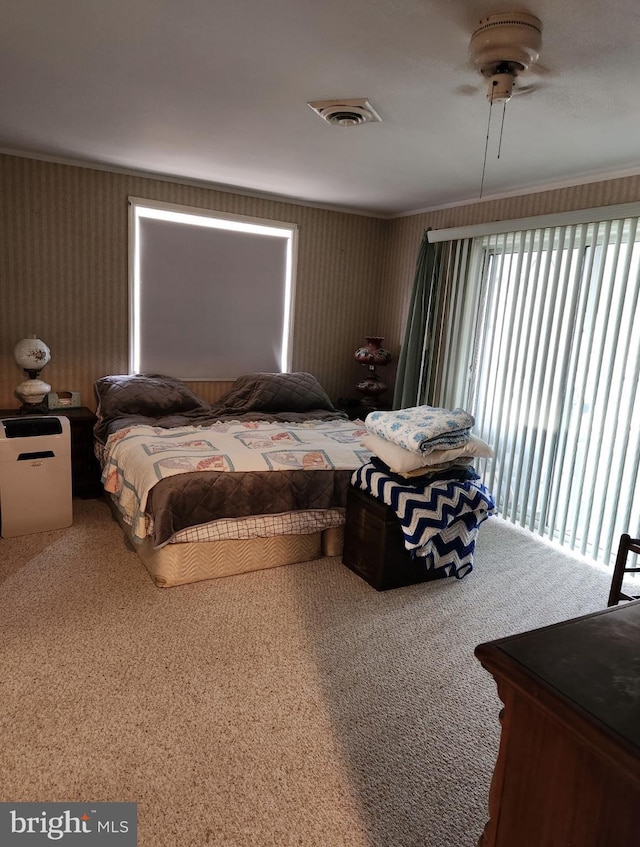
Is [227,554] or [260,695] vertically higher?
[227,554]

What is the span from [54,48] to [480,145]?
2082 mm

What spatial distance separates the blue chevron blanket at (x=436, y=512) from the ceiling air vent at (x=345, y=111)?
5.65 feet

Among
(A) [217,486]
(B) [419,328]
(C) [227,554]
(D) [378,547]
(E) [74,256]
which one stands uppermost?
(E) [74,256]

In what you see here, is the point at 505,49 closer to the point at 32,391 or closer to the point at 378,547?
the point at 378,547

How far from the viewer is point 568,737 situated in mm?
809

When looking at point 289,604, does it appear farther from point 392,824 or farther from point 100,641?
point 392,824

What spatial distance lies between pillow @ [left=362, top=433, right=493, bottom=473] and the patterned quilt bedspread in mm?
319

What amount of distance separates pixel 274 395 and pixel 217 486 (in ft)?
5.33

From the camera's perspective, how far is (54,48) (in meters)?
2.12

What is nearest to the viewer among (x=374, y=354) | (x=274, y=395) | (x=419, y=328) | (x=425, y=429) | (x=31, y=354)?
(x=425, y=429)

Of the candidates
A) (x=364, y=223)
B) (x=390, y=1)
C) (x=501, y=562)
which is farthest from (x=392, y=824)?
(x=364, y=223)

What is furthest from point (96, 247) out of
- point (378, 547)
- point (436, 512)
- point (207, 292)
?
point (436, 512)

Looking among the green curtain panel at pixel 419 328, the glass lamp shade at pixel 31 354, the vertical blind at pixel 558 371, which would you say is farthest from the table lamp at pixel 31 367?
the vertical blind at pixel 558 371

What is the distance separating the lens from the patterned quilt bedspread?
280cm
